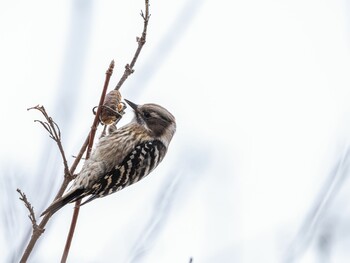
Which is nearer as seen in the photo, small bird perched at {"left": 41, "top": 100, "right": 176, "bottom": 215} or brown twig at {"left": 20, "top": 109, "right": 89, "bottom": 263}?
brown twig at {"left": 20, "top": 109, "right": 89, "bottom": 263}

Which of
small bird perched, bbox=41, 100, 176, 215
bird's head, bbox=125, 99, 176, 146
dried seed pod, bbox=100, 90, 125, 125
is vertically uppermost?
dried seed pod, bbox=100, 90, 125, 125

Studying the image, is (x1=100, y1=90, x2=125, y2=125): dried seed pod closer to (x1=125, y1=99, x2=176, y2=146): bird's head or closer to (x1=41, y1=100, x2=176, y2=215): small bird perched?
(x1=41, y1=100, x2=176, y2=215): small bird perched

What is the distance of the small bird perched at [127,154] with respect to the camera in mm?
4820

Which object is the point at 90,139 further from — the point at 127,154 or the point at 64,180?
the point at 127,154

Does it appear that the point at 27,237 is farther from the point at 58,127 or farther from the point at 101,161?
the point at 101,161

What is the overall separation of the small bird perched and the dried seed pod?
1.33 ft

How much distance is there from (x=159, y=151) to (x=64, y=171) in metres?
2.10

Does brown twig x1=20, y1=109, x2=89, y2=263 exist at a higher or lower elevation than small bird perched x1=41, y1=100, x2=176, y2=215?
higher

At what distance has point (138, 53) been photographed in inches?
149

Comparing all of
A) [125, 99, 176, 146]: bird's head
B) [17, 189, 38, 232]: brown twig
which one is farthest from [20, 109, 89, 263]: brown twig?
[125, 99, 176, 146]: bird's head

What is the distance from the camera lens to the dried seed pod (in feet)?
15.2

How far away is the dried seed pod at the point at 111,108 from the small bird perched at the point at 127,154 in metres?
0.40

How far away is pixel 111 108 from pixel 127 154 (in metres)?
0.69

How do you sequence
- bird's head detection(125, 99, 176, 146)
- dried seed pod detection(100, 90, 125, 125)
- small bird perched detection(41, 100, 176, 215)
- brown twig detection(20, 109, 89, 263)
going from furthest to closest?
bird's head detection(125, 99, 176, 146) → small bird perched detection(41, 100, 176, 215) → dried seed pod detection(100, 90, 125, 125) → brown twig detection(20, 109, 89, 263)
